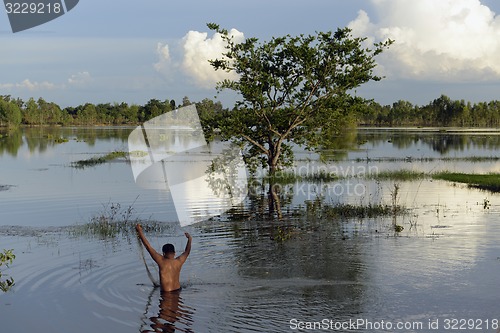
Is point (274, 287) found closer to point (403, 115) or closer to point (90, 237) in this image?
point (90, 237)

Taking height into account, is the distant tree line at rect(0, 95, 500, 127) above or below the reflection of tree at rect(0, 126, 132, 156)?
above

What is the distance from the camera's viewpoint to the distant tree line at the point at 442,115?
170 m

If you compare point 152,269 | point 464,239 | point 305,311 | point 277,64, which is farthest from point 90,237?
point 277,64

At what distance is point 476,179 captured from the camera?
34.0 m

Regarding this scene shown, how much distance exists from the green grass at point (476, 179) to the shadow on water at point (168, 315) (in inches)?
901

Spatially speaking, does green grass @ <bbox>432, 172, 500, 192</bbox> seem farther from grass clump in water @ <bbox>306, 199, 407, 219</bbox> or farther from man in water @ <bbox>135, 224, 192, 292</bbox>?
man in water @ <bbox>135, 224, 192, 292</bbox>

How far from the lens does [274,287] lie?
43.5ft

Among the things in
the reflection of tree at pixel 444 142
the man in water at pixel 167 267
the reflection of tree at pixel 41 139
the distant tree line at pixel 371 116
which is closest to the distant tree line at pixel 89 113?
the distant tree line at pixel 371 116

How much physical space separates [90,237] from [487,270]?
11908 mm

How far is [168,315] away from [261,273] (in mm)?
3248

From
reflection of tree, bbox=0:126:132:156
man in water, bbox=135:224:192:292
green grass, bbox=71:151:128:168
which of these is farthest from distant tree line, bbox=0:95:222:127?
man in water, bbox=135:224:192:292

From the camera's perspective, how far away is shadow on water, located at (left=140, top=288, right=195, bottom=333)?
11.1 m

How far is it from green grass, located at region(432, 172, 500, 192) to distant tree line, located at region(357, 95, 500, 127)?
126m

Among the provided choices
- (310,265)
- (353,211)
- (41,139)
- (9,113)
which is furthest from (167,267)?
(9,113)
